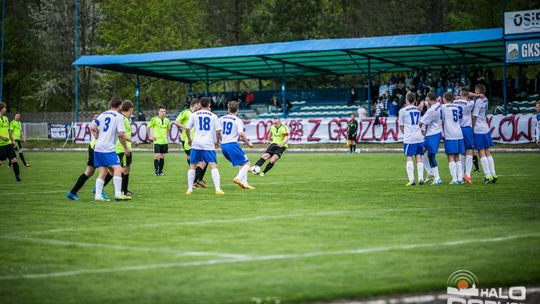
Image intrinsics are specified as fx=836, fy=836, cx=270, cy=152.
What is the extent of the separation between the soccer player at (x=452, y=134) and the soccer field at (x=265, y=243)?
41.3 inches

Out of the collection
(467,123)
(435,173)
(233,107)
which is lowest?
(435,173)

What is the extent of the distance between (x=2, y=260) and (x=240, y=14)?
74294 millimetres

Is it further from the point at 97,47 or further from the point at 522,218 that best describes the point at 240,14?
the point at 522,218

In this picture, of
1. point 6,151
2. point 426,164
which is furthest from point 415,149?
point 6,151

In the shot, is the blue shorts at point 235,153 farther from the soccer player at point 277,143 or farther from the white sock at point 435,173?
the soccer player at point 277,143

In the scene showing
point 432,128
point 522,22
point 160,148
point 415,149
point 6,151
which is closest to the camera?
point 415,149

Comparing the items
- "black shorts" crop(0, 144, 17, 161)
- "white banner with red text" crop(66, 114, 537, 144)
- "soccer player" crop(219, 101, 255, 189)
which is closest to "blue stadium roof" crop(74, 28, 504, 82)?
"white banner with red text" crop(66, 114, 537, 144)

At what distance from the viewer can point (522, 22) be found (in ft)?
122

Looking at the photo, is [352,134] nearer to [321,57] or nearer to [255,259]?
[321,57]

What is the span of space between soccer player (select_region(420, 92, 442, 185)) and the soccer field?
127 cm

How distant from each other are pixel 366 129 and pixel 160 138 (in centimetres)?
1985

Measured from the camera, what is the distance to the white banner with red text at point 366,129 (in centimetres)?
3931

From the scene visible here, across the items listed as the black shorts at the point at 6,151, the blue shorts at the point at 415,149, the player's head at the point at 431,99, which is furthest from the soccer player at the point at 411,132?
the black shorts at the point at 6,151

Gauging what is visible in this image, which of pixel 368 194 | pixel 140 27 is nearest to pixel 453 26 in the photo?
pixel 140 27
